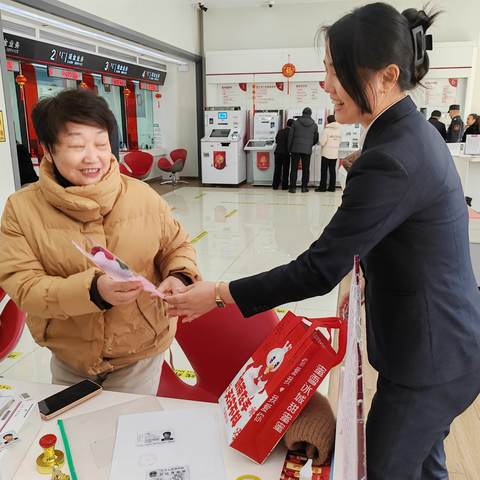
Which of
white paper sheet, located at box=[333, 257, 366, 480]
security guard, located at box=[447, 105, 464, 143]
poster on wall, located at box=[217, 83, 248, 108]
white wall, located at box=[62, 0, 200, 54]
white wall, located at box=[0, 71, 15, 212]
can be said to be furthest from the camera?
poster on wall, located at box=[217, 83, 248, 108]

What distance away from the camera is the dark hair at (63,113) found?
145cm

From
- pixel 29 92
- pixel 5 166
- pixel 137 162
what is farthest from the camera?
pixel 137 162

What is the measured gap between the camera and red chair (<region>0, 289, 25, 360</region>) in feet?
7.50

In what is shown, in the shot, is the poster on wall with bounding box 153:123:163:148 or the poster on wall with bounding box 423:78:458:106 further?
the poster on wall with bounding box 153:123:163:148

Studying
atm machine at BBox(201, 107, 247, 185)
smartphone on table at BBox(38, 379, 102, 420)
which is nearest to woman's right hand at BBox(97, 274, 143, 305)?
smartphone on table at BBox(38, 379, 102, 420)

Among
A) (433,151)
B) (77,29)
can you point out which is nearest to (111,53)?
(77,29)

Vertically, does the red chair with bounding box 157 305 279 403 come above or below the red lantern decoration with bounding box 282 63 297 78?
below

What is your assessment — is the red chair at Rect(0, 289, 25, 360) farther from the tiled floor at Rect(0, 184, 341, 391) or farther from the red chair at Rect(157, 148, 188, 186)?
the red chair at Rect(157, 148, 188, 186)

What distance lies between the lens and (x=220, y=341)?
6.10 feet

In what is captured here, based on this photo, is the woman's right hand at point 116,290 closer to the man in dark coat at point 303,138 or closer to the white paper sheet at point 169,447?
the white paper sheet at point 169,447

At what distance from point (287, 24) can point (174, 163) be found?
13.4ft

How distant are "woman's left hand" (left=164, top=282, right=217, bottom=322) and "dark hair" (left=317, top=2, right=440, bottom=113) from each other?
0.69 meters

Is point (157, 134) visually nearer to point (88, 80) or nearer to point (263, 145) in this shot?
point (263, 145)

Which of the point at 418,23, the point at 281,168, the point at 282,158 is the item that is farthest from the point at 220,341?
the point at 281,168
